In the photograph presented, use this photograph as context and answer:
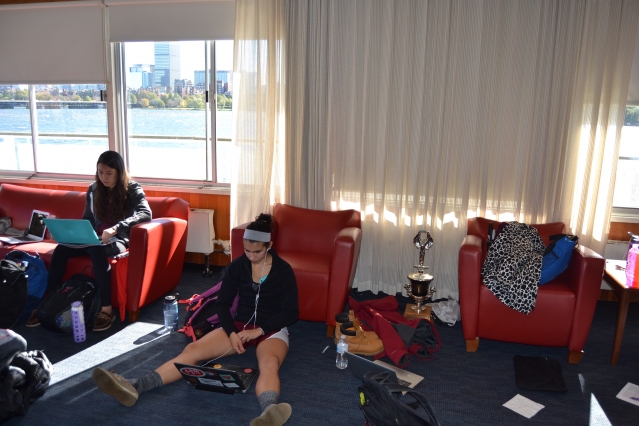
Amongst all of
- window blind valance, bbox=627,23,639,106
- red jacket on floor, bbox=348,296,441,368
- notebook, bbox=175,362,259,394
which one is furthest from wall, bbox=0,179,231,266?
window blind valance, bbox=627,23,639,106

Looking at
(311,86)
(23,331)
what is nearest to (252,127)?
(311,86)

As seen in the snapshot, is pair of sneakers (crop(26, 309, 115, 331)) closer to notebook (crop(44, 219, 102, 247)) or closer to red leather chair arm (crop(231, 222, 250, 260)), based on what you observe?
notebook (crop(44, 219, 102, 247))

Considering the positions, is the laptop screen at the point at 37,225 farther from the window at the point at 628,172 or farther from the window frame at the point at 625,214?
the window at the point at 628,172

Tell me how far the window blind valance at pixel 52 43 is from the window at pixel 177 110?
Result: 313 mm

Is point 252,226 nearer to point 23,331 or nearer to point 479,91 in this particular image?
point 23,331

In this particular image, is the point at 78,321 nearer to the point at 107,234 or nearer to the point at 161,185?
the point at 107,234

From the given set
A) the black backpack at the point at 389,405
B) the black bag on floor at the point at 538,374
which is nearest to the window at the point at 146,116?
the black bag on floor at the point at 538,374

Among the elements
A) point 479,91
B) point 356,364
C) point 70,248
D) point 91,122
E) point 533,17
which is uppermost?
point 533,17

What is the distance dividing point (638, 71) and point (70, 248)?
4409 mm

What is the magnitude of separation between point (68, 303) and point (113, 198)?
0.85m

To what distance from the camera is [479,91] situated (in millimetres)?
4074

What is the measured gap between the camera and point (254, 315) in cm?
309

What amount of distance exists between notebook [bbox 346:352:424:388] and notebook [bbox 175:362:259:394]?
56 centimetres

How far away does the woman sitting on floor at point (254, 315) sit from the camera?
112 inches
